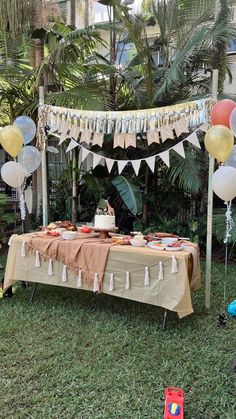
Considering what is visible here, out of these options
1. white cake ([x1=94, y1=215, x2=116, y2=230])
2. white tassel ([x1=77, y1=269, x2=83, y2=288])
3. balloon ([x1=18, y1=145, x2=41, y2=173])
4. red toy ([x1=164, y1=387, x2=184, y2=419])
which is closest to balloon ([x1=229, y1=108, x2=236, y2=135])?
white cake ([x1=94, y1=215, x2=116, y2=230])

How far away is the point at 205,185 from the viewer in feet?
21.2

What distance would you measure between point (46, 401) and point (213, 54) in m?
5.74

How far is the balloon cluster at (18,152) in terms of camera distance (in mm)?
4238

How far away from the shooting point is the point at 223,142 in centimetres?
342

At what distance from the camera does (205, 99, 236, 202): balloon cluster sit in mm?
3393

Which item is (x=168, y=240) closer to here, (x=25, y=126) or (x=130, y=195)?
(x=130, y=195)

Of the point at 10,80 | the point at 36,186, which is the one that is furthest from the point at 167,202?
the point at 10,80

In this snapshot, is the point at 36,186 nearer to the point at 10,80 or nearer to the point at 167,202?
the point at 10,80

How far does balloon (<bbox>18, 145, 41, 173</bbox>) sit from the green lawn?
175cm

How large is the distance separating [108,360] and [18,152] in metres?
2.66

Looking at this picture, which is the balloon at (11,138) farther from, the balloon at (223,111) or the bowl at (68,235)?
the balloon at (223,111)

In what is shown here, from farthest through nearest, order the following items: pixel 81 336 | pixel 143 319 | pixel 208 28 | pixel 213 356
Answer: pixel 208 28 → pixel 143 319 → pixel 81 336 → pixel 213 356

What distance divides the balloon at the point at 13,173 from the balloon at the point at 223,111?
2.36m

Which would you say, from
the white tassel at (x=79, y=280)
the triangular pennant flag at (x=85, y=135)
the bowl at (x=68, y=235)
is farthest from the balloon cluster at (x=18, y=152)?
the white tassel at (x=79, y=280)
